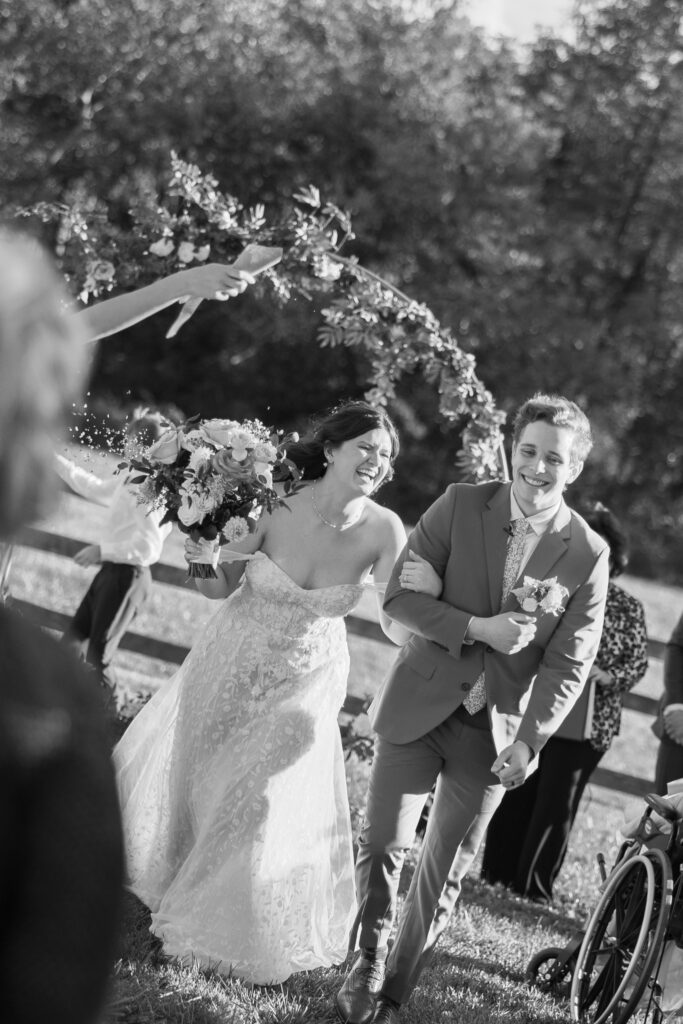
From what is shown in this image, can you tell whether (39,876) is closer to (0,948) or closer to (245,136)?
(0,948)

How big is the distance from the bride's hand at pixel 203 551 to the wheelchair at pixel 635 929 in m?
1.99

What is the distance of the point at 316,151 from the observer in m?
22.5

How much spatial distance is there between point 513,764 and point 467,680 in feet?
1.27

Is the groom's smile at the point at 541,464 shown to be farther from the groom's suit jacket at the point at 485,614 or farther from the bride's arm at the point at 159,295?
the bride's arm at the point at 159,295

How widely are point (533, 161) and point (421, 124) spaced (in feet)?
6.97

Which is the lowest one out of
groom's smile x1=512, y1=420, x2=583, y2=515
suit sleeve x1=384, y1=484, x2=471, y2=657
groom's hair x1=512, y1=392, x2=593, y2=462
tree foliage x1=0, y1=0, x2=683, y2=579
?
suit sleeve x1=384, y1=484, x2=471, y2=657

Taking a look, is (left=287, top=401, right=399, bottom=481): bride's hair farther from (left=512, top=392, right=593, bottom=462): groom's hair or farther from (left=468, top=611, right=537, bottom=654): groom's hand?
(left=468, top=611, right=537, bottom=654): groom's hand

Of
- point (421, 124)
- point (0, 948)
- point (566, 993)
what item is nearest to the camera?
point (0, 948)

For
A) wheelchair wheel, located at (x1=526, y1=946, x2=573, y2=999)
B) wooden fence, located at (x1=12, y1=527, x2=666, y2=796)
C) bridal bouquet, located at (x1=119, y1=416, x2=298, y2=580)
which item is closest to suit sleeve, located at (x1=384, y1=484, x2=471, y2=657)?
bridal bouquet, located at (x1=119, y1=416, x2=298, y2=580)

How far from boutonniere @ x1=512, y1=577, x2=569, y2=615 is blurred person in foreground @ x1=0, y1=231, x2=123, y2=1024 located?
11.0 feet

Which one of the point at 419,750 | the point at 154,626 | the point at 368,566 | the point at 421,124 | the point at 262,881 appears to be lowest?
the point at 154,626

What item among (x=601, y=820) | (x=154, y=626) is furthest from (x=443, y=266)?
(x=601, y=820)

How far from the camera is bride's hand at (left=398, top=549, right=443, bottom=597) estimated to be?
462 cm

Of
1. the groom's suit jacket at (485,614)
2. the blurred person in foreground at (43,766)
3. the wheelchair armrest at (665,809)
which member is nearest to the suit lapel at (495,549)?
the groom's suit jacket at (485,614)
